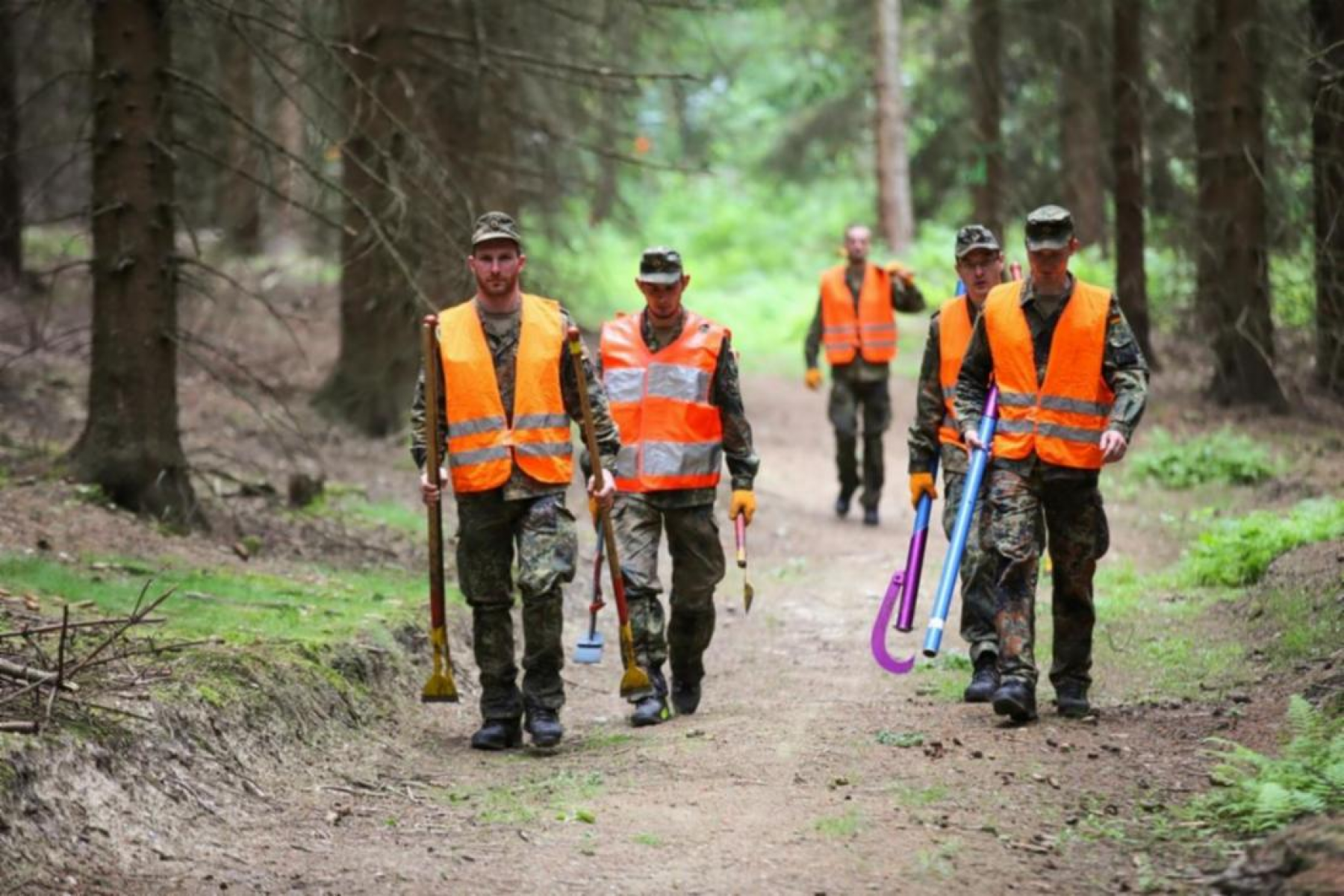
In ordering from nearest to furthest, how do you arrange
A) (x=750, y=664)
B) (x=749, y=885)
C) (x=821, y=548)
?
1. (x=749, y=885)
2. (x=750, y=664)
3. (x=821, y=548)

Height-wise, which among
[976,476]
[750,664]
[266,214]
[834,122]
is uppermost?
[834,122]

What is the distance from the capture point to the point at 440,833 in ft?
22.1

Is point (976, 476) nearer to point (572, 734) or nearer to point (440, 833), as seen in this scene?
point (572, 734)

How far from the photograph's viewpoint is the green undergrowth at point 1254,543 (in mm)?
11500

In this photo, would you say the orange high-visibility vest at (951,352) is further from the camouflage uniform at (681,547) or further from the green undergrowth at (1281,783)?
the green undergrowth at (1281,783)

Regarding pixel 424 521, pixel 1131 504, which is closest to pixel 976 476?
pixel 424 521

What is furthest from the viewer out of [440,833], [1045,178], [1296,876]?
[1045,178]

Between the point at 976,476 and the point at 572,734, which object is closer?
the point at 976,476

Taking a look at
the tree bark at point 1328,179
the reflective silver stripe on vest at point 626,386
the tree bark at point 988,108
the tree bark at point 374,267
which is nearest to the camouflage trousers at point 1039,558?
the reflective silver stripe on vest at point 626,386

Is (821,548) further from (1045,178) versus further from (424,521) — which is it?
(1045,178)

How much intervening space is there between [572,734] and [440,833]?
2205mm

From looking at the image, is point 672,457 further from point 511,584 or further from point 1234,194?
point 1234,194

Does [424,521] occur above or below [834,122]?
below

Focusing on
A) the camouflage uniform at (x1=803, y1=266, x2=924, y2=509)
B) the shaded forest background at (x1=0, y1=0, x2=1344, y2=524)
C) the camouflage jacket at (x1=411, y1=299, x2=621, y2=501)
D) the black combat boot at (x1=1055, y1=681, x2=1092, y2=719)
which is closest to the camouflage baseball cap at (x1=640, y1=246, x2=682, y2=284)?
the camouflage jacket at (x1=411, y1=299, x2=621, y2=501)
